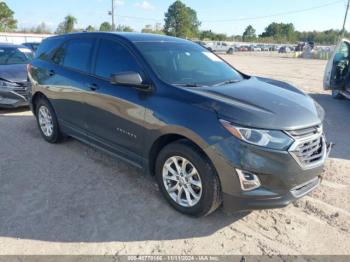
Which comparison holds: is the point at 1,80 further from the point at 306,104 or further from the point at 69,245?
the point at 306,104

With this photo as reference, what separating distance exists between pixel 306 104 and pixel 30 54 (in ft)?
27.0

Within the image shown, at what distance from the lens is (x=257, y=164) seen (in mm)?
2805

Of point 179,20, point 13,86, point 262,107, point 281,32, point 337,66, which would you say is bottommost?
point 13,86

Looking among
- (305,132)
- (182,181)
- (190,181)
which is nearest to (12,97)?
(182,181)

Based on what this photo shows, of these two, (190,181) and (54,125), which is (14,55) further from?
(190,181)

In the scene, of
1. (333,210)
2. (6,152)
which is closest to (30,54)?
(6,152)

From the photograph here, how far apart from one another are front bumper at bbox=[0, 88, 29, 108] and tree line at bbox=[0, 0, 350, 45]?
28.7 metres

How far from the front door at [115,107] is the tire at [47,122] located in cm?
112

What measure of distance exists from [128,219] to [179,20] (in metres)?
98.5

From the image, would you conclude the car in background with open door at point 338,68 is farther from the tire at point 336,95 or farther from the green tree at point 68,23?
the green tree at point 68,23

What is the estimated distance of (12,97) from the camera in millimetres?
7164

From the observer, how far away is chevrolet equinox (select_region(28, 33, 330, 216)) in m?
2.86

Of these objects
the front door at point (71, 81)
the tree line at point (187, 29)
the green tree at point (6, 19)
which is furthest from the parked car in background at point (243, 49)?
the front door at point (71, 81)

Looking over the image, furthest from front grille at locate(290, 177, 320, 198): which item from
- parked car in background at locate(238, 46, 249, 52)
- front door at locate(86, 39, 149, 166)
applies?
parked car in background at locate(238, 46, 249, 52)
